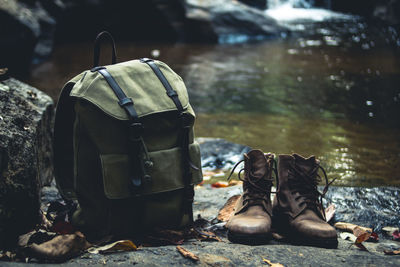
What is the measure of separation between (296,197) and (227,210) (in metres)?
0.52

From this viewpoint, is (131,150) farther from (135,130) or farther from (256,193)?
(256,193)

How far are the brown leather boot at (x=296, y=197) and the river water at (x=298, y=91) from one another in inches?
56.6

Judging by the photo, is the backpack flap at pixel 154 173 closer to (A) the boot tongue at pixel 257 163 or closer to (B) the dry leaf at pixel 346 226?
(A) the boot tongue at pixel 257 163

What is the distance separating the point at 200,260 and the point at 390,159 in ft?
10.5

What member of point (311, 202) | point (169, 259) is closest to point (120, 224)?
point (169, 259)

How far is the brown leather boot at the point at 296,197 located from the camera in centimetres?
248

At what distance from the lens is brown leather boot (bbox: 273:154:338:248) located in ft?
8.13

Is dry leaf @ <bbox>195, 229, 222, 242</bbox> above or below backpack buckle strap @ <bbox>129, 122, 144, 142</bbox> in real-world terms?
below

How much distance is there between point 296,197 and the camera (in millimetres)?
2559

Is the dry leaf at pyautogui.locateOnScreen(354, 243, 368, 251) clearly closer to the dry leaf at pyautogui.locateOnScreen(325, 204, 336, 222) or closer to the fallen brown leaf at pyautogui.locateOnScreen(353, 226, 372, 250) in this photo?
the fallen brown leaf at pyautogui.locateOnScreen(353, 226, 372, 250)

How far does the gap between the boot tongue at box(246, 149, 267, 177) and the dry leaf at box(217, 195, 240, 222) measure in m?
0.38

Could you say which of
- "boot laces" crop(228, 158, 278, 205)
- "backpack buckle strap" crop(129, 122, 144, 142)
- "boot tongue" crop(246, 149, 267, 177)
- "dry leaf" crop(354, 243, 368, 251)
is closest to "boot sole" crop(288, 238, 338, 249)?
"dry leaf" crop(354, 243, 368, 251)

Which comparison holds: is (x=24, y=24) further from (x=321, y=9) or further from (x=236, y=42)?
(x=321, y=9)

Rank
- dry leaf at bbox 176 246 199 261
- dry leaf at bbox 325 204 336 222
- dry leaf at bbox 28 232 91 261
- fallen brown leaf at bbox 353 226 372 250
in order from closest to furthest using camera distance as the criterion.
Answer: dry leaf at bbox 28 232 91 261
dry leaf at bbox 176 246 199 261
fallen brown leaf at bbox 353 226 372 250
dry leaf at bbox 325 204 336 222
